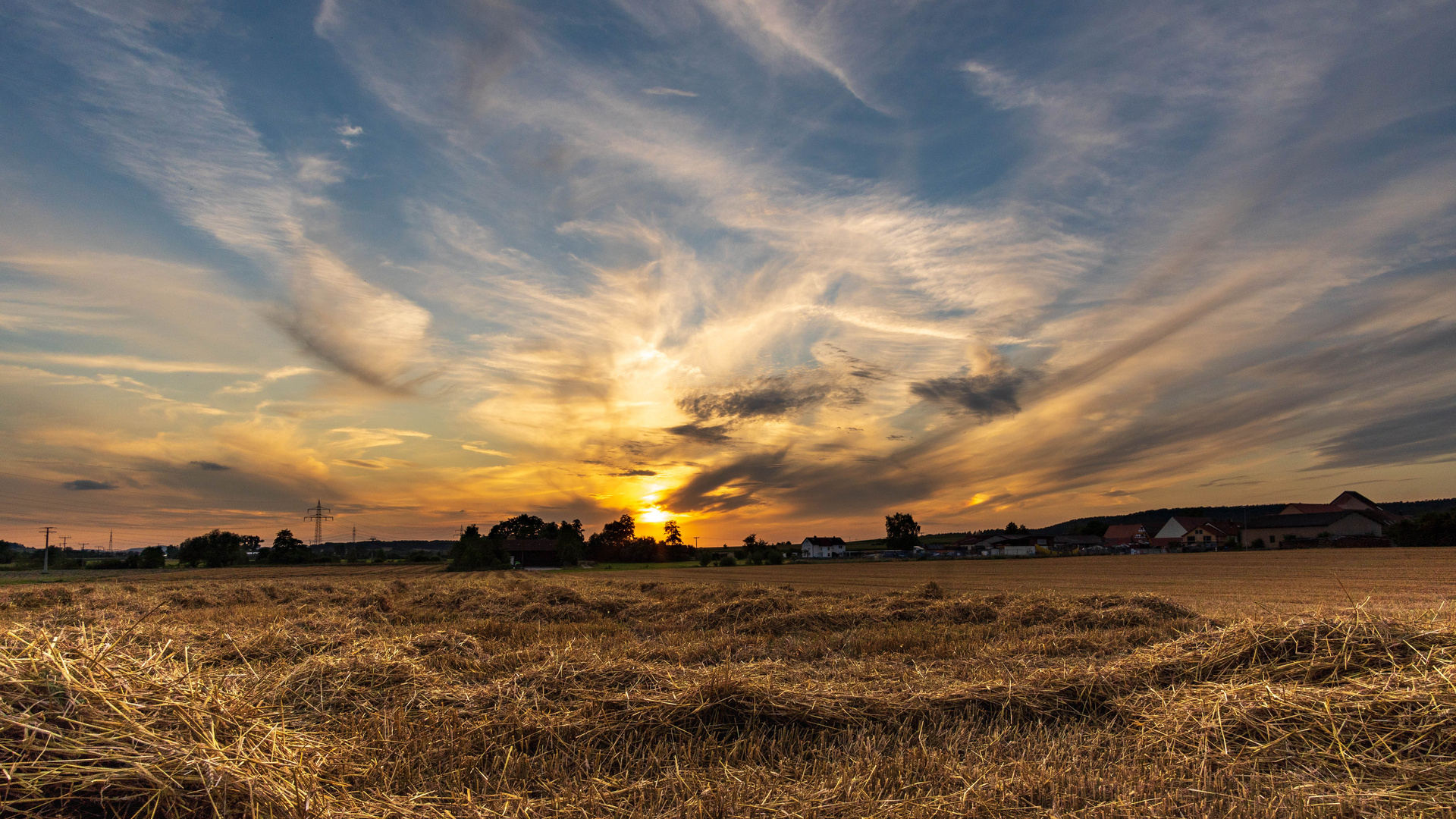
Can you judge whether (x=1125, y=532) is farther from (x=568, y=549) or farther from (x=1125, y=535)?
(x=568, y=549)

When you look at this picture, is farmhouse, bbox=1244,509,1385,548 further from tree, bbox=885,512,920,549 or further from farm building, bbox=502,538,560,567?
farm building, bbox=502,538,560,567

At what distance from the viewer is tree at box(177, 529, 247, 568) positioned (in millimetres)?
87312

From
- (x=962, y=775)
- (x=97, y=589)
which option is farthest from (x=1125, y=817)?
(x=97, y=589)

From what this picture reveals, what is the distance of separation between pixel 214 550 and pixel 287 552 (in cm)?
817

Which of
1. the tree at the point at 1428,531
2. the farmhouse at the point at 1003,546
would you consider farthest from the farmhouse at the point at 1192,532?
the tree at the point at 1428,531

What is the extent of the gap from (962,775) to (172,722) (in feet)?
13.7

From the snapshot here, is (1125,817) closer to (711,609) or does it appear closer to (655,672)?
(655,672)

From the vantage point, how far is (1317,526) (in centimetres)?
8881

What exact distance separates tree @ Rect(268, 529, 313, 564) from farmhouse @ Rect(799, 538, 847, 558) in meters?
85.6

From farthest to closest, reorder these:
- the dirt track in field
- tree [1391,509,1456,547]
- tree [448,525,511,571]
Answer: tree [448,525,511,571] → tree [1391,509,1456,547] → the dirt track in field

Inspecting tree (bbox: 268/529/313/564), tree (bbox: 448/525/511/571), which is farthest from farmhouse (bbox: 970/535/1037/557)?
tree (bbox: 268/529/313/564)

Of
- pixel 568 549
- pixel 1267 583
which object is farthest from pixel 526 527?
pixel 1267 583

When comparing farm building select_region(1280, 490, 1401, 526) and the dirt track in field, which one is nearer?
the dirt track in field

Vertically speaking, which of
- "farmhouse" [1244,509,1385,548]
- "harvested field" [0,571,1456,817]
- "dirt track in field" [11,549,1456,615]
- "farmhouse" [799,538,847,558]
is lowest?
"farmhouse" [799,538,847,558]
